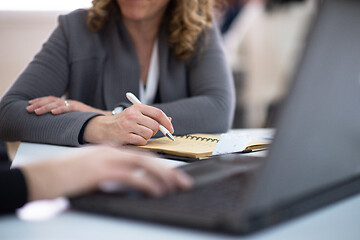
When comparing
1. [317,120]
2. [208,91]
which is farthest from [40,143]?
[317,120]

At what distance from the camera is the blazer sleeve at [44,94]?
1046 mm

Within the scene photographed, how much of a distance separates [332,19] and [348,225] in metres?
0.22

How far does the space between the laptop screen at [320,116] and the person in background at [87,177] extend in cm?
11

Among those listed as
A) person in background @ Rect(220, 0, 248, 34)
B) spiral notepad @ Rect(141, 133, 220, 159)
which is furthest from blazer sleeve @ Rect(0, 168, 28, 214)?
person in background @ Rect(220, 0, 248, 34)

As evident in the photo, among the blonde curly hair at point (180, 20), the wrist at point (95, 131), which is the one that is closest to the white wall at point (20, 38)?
the blonde curly hair at point (180, 20)

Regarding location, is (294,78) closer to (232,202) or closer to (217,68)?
(232,202)

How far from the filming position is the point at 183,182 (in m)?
0.50

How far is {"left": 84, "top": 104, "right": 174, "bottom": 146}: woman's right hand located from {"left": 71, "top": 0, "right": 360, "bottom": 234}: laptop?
43cm

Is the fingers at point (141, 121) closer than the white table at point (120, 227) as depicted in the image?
No

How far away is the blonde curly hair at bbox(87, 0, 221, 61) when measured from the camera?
150 cm

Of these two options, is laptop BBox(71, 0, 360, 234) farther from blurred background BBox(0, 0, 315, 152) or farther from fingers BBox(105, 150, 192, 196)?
blurred background BBox(0, 0, 315, 152)

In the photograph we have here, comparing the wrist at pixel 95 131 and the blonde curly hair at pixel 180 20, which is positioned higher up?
the blonde curly hair at pixel 180 20

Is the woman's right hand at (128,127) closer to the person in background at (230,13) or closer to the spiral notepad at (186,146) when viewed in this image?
the spiral notepad at (186,146)

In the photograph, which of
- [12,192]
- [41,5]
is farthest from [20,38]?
[12,192]
